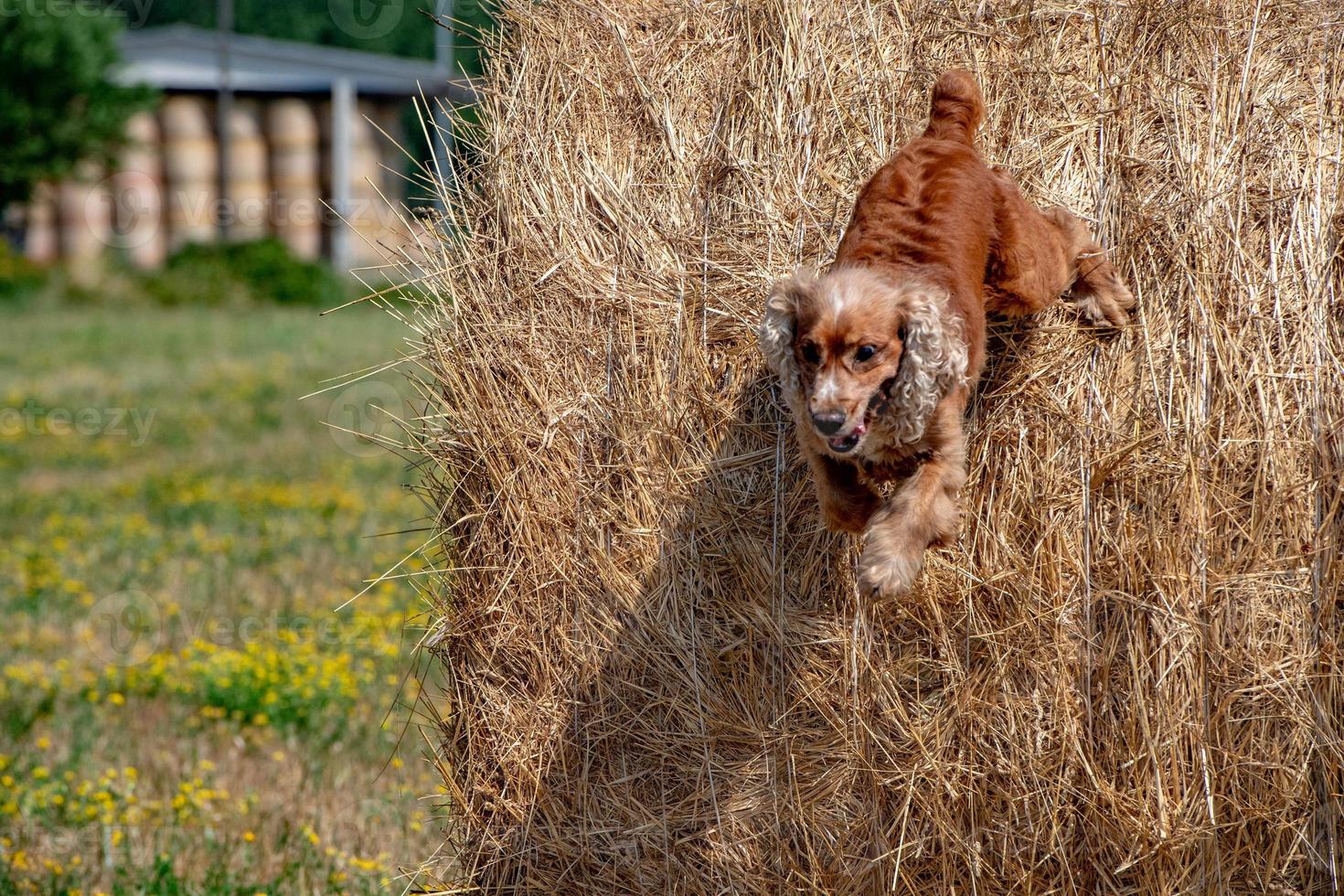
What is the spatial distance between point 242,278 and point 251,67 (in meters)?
9.26

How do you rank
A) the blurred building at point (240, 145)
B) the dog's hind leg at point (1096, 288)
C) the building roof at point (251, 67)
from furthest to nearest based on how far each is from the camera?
the building roof at point (251, 67), the blurred building at point (240, 145), the dog's hind leg at point (1096, 288)

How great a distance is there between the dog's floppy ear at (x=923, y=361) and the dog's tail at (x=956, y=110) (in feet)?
2.23

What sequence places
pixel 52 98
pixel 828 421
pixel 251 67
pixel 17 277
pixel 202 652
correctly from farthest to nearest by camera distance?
pixel 251 67 → pixel 52 98 → pixel 17 277 → pixel 202 652 → pixel 828 421

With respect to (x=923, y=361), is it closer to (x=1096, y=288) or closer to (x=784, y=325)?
Answer: (x=784, y=325)

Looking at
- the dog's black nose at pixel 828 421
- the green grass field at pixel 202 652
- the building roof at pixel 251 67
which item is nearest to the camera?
the dog's black nose at pixel 828 421

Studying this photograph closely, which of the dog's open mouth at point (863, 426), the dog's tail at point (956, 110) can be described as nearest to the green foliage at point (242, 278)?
the dog's tail at point (956, 110)

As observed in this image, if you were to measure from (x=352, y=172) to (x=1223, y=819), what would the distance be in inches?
1183

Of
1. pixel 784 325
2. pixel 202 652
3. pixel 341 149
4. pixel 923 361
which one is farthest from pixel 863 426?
pixel 341 149

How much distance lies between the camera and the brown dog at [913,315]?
10.6ft

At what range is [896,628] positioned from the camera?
3.82 m

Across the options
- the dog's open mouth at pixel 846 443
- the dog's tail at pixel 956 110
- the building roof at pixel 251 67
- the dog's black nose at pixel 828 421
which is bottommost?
the building roof at pixel 251 67

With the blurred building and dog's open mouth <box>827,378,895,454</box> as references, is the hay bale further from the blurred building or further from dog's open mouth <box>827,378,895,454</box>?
the blurred building

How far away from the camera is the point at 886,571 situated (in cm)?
328

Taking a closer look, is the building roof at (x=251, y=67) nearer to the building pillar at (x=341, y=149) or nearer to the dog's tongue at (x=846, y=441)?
the building pillar at (x=341, y=149)
